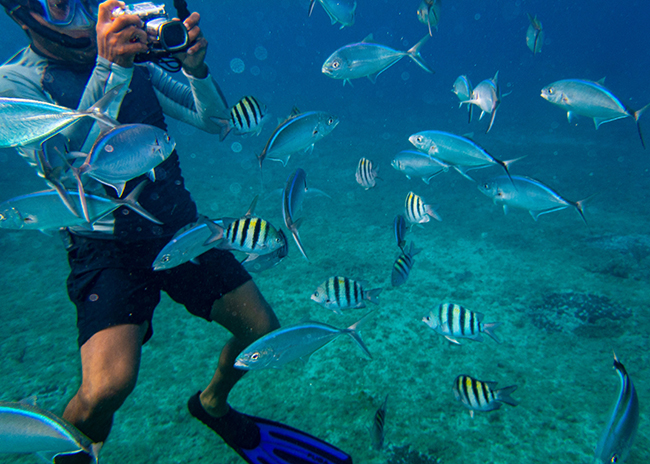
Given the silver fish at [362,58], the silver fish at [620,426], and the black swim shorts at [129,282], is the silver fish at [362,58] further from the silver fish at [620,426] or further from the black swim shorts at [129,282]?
the silver fish at [620,426]

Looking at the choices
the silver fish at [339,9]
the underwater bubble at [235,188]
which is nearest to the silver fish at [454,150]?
the silver fish at [339,9]

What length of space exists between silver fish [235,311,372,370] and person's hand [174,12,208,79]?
6.99 feet

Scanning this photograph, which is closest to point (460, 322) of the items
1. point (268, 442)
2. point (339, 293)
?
point (339, 293)

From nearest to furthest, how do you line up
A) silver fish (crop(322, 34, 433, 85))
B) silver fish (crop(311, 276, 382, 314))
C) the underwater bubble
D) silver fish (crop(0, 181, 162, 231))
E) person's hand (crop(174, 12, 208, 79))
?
silver fish (crop(0, 181, 162, 231)) → person's hand (crop(174, 12, 208, 79)) → silver fish (crop(311, 276, 382, 314)) → silver fish (crop(322, 34, 433, 85)) → the underwater bubble

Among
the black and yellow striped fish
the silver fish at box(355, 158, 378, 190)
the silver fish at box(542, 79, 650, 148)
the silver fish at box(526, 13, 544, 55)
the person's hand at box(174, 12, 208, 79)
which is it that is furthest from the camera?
the silver fish at box(526, 13, 544, 55)

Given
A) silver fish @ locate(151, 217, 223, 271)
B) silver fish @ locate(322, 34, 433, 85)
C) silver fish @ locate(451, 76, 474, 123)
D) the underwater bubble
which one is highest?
silver fish @ locate(322, 34, 433, 85)

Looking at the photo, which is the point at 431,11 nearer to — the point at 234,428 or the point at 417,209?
the point at 417,209

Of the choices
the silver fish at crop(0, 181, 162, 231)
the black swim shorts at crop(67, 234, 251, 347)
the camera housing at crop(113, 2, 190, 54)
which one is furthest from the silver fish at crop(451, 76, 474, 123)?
the silver fish at crop(0, 181, 162, 231)

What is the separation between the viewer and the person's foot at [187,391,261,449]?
2.64 meters

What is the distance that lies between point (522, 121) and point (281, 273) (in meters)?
20.2

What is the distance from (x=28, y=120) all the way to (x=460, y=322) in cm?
300

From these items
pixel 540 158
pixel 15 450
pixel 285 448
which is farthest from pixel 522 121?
pixel 15 450

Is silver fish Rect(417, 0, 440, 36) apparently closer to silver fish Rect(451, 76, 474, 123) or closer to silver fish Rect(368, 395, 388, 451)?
silver fish Rect(451, 76, 474, 123)

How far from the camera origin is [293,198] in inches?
75.1
